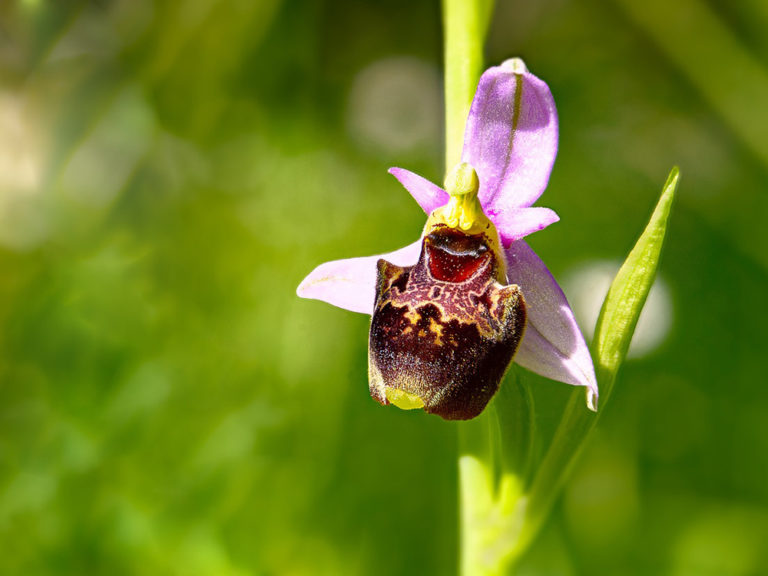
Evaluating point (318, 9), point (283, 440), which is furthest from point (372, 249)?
A: point (318, 9)

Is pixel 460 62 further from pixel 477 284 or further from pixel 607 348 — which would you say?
pixel 607 348

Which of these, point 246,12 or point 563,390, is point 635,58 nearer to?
point 246,12

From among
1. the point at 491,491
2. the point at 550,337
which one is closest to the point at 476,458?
the point at 491,491

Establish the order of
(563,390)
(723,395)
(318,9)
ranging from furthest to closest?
(318,9) < (723,395) < (563,390)

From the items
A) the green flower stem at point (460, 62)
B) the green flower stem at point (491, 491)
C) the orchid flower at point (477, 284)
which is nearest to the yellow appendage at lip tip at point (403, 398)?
the orchid flower at point (477, 284)

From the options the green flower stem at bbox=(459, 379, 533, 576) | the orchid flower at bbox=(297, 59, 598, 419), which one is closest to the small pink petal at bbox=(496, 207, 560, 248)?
the orchid flower at bbox=(297, 59, 598, 419)

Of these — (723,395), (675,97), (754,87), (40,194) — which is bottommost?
(723,395)
